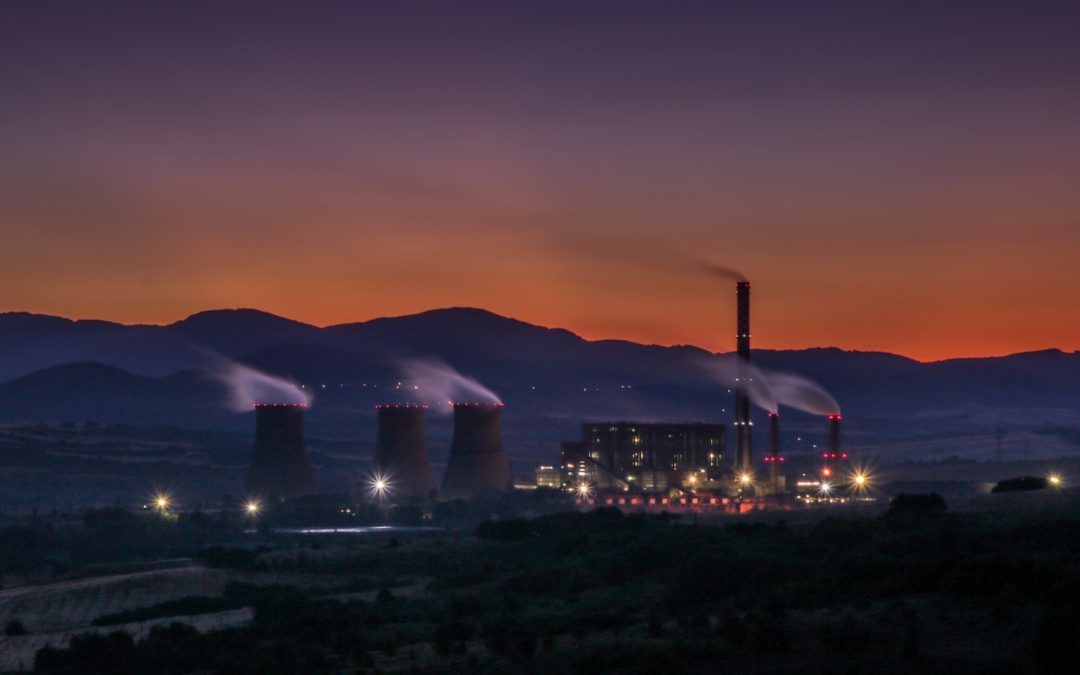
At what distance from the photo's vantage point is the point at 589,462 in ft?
357

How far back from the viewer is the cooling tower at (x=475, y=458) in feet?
323

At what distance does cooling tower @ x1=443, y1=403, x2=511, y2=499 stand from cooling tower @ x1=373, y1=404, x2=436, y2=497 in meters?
1.79

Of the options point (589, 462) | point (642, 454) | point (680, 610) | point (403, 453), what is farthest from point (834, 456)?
point (680, 610)

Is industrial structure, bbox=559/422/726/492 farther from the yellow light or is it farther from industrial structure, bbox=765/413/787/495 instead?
the yellow light

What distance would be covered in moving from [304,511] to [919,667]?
75.1 meters

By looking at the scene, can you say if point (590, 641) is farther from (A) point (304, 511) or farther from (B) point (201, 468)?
(B) point (201, 468)

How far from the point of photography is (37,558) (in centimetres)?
7231

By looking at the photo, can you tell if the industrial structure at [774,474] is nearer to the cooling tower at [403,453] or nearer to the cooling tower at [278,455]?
the cooling tower at [403,453]

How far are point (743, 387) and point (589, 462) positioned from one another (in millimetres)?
11807

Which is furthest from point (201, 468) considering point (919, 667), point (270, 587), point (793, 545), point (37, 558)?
point (919, 667)

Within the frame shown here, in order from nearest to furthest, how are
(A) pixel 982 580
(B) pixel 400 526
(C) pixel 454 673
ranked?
(C) pixel 454 673 < (A) pixel 982 580 < (B) pixel 400 526

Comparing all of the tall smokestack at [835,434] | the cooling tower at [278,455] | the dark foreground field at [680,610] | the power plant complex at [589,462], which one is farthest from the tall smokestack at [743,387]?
the dark foreground field at [680,610]

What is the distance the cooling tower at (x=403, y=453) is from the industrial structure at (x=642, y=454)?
1158cm

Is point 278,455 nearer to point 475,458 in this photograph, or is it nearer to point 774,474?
point 475,458
